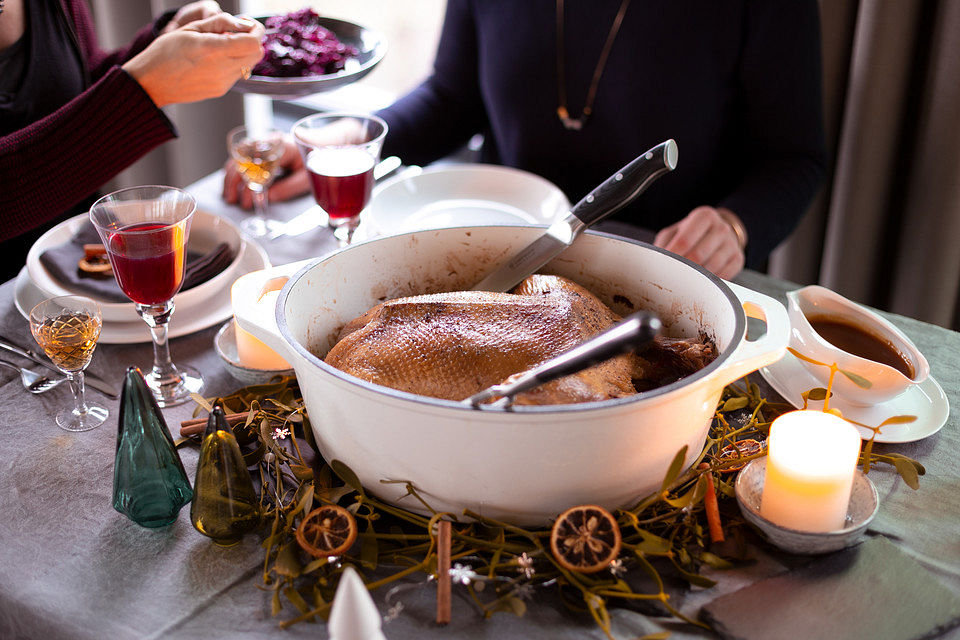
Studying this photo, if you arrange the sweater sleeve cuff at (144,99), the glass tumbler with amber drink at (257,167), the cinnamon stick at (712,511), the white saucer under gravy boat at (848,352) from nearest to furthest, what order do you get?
the cinnamon stick at (712,511), the white saucer under gravy boat at (848,352), the sweater sleeve cuff at (144,99), the glass tumbler with amber drink at (257,167)

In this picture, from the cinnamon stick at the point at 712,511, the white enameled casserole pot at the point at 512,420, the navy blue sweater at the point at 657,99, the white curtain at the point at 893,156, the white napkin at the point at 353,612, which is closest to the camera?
the white napkin at the point at 353,612

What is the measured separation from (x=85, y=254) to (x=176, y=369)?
1.06 feet

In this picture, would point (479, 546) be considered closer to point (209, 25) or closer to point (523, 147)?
point (209, 25)

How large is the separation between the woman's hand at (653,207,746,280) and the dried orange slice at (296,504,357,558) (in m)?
0.74

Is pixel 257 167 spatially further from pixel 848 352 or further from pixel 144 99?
pixel 848 352

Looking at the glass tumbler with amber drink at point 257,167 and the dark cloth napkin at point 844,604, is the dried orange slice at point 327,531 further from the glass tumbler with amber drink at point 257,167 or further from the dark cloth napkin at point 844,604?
the glass tumbler with amber drink at point 257,167

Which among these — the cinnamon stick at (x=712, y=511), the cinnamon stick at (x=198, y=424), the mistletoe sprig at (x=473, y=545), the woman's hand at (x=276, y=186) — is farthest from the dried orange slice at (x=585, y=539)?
the woman's hand at (x=276, y=186)

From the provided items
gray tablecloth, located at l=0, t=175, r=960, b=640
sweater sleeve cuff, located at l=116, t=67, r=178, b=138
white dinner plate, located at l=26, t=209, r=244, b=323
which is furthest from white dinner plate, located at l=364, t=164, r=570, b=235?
gray tablecloth, located at l=0, t=175, r=960, b=640

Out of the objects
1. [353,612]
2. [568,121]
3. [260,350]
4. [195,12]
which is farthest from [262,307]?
[568,121]

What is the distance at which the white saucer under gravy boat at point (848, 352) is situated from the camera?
0.92 meters

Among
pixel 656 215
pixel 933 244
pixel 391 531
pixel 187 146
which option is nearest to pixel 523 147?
pixel 656 215

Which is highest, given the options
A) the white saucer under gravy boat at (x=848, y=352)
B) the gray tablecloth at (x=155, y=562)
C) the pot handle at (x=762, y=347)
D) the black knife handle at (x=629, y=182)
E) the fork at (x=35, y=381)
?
the black knife handle at (x=629, y=182)

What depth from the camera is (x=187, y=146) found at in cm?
287

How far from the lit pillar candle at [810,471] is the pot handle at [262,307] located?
479 millimetres
